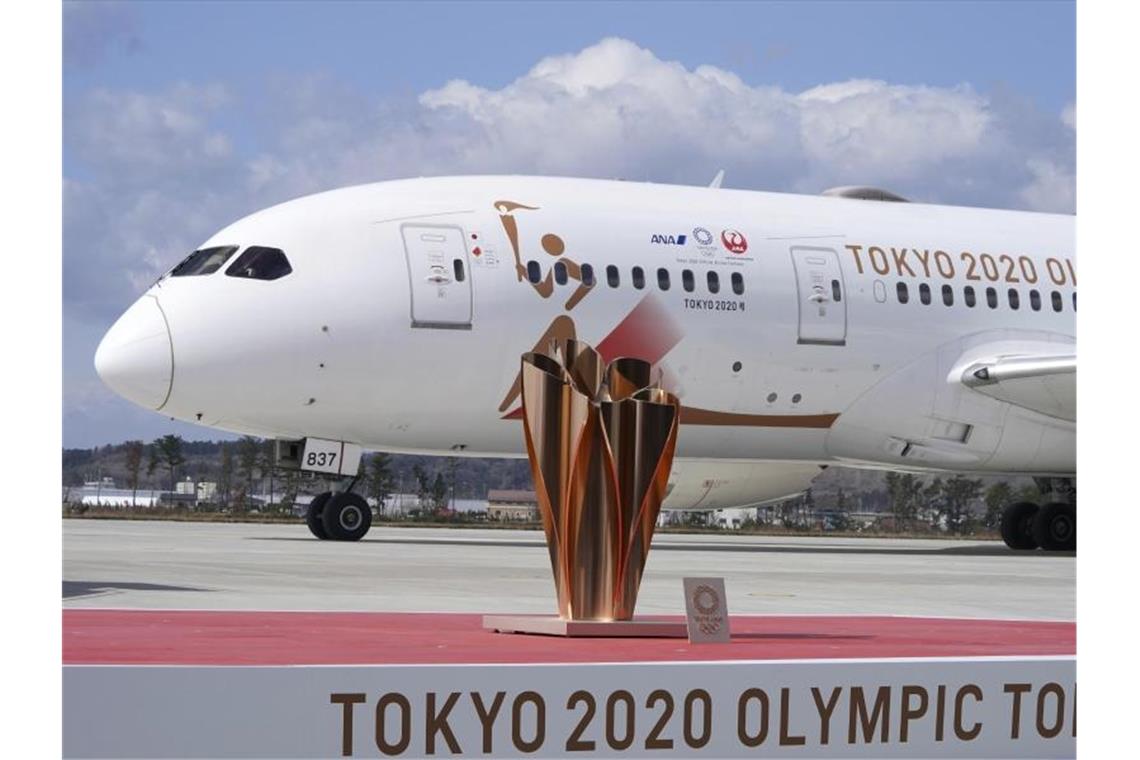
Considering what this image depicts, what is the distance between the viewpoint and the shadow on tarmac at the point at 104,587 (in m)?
11.7

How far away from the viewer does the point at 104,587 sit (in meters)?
12.3

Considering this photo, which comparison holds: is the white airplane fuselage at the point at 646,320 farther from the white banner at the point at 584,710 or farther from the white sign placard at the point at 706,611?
the white banner at the point at 584,710

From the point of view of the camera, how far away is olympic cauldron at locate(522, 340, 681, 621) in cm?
880

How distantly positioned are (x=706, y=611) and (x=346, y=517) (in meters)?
12.8

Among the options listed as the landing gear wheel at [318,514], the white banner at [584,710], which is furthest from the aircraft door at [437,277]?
the white banner at [584,710]

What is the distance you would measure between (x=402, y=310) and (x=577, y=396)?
12176 mm

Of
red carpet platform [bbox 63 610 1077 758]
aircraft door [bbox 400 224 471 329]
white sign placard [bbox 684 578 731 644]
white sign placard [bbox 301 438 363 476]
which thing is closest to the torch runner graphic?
aircraft door [bbox 400 224 471 329]

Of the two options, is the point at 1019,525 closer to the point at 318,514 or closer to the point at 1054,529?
the point at 1054,529

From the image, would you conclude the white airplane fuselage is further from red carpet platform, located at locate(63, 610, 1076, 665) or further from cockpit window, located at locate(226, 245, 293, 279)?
red carpet platform, located at locate(63, 610, 1076, 665)

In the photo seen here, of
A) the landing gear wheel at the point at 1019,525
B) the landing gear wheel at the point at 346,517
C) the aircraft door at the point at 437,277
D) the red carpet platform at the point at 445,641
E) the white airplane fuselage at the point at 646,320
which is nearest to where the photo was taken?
the red carpet platform at the point at 445,641

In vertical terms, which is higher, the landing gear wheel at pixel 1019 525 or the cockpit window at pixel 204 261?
the cockpit window at pixel 204 261

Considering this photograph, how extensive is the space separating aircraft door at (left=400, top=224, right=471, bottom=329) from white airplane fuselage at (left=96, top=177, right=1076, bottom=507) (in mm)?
21

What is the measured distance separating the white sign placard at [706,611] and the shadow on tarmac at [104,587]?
4244mm

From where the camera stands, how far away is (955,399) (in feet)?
79.6
